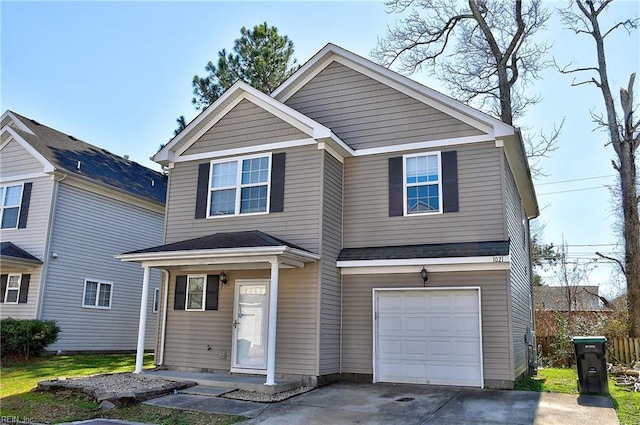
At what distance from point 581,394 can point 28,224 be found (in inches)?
620

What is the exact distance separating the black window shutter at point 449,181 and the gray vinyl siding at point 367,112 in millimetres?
500

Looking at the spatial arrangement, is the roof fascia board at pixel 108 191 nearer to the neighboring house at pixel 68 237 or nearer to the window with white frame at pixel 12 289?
the neighboring house at pixel 68 237

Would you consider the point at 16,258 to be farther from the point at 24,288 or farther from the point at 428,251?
the point at 428,251

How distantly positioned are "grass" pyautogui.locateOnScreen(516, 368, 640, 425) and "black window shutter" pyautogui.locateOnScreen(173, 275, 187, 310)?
7551 millimetres

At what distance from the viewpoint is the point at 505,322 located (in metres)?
10.2

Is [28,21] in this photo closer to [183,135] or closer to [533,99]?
[183,135]

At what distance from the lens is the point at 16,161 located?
56.1 feet

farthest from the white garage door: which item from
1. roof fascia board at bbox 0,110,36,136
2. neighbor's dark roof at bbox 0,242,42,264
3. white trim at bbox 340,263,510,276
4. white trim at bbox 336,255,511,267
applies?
roof fascia board at bbox 0,110,36,136

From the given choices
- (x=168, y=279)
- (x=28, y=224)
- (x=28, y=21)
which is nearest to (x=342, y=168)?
(x=168, y=279)

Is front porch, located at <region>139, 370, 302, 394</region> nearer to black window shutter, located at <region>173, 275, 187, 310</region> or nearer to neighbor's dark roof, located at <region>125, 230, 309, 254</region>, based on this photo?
black window shutter, located at <region>173, 275, 187, 310</region>

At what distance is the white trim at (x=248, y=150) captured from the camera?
11594 millimetres

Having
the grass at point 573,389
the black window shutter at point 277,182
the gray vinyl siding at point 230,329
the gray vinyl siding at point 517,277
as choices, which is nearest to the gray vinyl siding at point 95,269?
the gray vinyl siding at point 230,329

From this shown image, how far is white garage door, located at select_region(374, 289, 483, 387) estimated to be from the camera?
10469 millimetres

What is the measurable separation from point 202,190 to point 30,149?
7.83 metres
